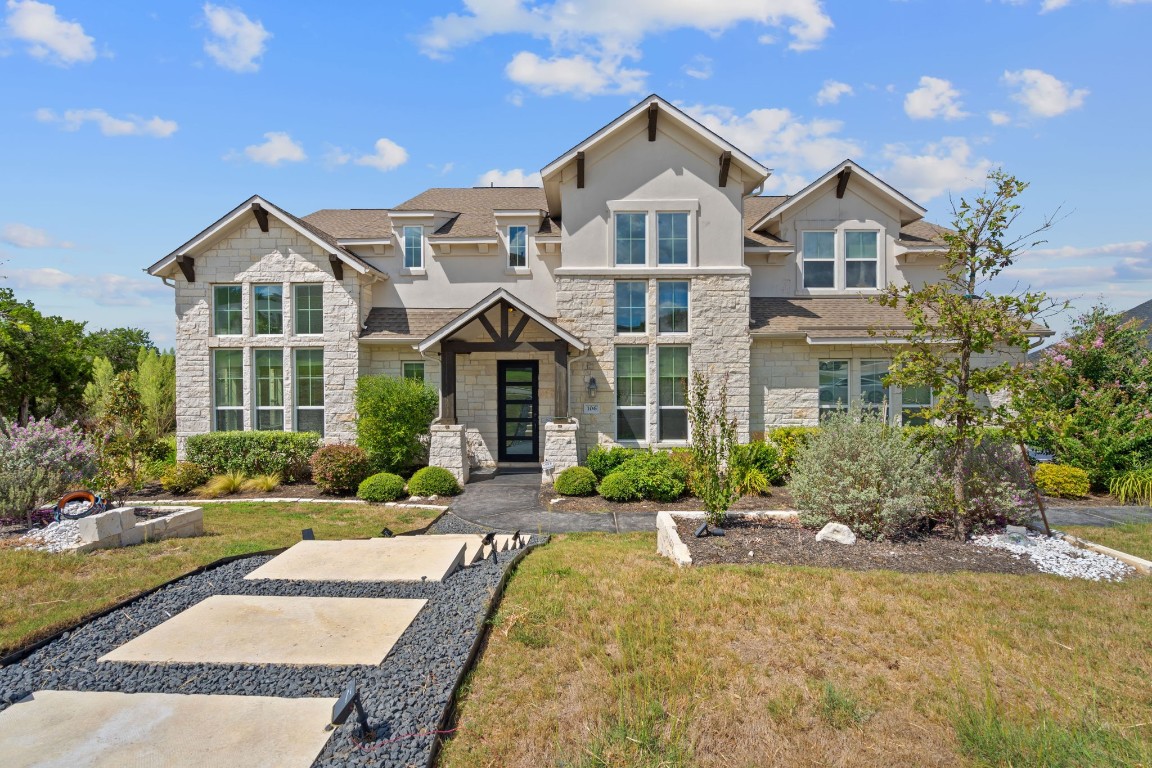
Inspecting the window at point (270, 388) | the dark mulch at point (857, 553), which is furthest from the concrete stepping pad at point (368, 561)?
the window at point (270, 388)

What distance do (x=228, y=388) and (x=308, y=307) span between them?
279cm

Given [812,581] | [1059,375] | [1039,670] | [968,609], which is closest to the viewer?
[1039,670]

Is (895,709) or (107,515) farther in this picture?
(107,515)

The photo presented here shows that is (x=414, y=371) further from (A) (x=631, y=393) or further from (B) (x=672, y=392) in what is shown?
(B) (x=672, y=392)

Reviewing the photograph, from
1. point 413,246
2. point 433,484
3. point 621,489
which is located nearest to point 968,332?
point 621,489

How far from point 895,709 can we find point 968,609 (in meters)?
2.17

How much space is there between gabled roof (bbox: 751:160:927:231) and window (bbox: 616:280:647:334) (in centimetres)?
368

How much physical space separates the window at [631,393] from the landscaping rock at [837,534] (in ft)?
22.2

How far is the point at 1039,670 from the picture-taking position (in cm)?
434

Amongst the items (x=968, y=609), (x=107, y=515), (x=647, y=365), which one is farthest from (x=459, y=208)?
(x=968, y=609)

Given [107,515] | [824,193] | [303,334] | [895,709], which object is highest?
[824,193]

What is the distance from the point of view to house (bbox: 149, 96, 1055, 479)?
13969mm

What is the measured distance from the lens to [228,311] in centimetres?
1476

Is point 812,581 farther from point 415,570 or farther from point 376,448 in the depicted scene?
point 376,448
